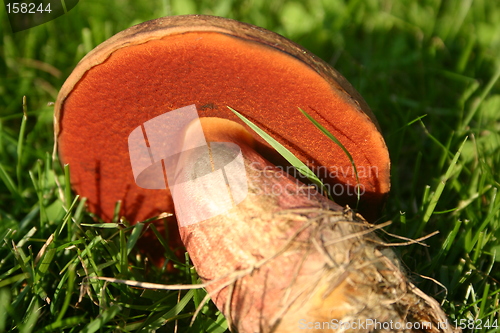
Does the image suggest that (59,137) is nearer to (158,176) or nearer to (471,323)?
(158,176)

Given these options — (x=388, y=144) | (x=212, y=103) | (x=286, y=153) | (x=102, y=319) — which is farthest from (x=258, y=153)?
(x=388, y=144)

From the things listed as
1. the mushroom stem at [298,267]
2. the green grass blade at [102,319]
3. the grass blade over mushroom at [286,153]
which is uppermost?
the grass blade over mushroom at [286,153]

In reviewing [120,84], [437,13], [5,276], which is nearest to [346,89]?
[120,84]


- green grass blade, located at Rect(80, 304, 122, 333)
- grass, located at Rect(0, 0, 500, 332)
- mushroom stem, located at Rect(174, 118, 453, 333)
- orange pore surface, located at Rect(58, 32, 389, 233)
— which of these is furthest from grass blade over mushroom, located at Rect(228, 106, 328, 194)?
green grass blade, located at Rect(80, 304, 122, 333)

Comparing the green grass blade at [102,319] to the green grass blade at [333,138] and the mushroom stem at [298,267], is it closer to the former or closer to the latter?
the mushroom stem at [298,267]

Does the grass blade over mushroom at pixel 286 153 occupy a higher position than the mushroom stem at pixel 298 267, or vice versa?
the grass blade over mushroom at pixel 286 153

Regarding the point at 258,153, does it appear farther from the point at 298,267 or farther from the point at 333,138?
the point at 298,267

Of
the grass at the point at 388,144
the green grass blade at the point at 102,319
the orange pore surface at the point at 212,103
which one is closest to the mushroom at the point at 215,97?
the orange pore surface at the point at 212,103
